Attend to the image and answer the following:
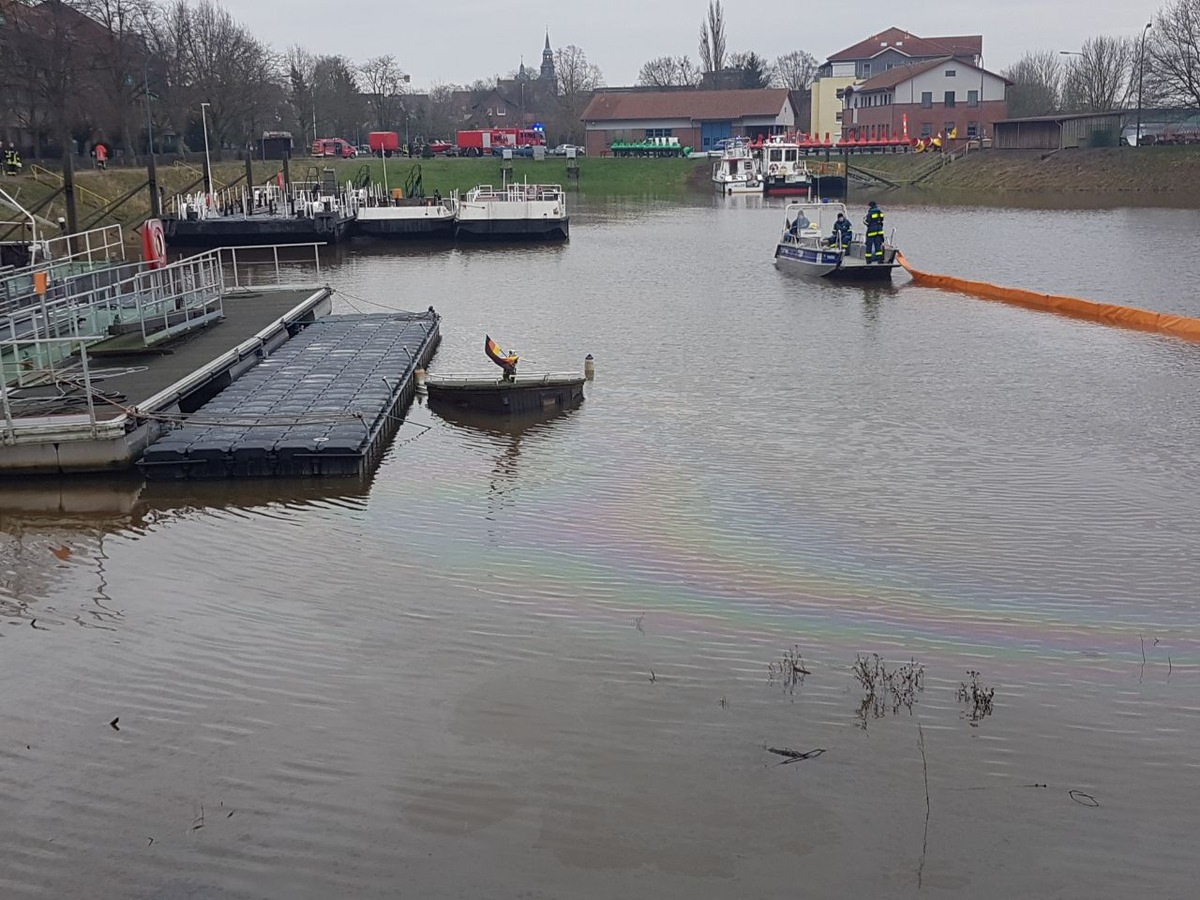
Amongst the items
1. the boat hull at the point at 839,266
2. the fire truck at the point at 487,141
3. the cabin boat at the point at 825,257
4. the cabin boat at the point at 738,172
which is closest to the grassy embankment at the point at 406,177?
the cabin boat at the point at 738,172

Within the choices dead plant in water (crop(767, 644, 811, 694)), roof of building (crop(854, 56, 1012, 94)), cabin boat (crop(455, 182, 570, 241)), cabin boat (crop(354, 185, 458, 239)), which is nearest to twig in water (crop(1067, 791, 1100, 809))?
dead plant in water (crop(767, 644, 811, 694))

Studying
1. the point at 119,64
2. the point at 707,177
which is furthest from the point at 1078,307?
the point at 707,177

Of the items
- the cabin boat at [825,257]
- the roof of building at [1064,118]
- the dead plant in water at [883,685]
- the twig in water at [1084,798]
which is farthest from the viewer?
the roof of building at [1064,118]

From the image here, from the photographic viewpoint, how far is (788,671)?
934 cm

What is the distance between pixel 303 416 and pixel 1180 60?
77652 millimetres

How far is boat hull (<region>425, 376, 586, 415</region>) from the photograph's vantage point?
61.2ft

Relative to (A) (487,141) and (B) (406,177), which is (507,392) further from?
(A) (487,141)

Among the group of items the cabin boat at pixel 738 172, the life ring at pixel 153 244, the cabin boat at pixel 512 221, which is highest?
the cabin boat at pixel 738 172

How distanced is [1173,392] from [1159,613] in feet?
33.1

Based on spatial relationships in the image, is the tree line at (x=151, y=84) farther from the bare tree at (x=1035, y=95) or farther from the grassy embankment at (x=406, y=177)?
the bare tree at (x=1035, y=95)

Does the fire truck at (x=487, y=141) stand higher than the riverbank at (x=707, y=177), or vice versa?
the fire truck at (x=487, y=141)

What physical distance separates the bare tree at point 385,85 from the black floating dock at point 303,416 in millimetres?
100013

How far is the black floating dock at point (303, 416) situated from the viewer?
48.4ft

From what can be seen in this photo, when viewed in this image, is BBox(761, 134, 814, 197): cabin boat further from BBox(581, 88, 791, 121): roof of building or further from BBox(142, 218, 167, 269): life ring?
BBox(142, 218, 167, 269): life ring
